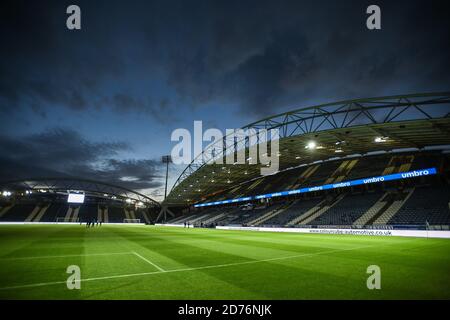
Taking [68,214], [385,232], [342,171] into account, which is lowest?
[68,214]

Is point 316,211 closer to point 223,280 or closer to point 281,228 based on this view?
point 281,228

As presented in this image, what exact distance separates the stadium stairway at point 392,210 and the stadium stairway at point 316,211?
9.38 meters

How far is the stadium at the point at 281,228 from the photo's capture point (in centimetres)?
620

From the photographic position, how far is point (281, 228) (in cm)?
3766

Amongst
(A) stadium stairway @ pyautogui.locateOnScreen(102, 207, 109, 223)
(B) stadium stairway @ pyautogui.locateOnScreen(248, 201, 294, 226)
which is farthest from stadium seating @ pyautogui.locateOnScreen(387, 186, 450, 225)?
(A) stadium stairway @ pyautogui.locateOnScreen(102, 207, 109, 223)

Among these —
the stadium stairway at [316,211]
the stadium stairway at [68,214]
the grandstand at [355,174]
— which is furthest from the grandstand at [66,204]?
the stadium stairway at [316,211]

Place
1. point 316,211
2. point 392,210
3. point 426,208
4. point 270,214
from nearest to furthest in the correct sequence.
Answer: point 426,208, point 392,210, point 316,211, point 270,214

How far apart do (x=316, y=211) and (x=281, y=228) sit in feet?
26.0

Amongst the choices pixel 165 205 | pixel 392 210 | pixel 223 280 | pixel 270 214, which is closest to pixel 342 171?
pixel 392 210

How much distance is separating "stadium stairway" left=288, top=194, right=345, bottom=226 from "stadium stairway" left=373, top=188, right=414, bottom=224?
30.8ft

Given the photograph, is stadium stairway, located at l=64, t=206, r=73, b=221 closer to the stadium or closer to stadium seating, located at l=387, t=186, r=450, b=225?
the stadium

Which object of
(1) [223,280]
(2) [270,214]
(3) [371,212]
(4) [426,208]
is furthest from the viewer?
(2) [270,214]
